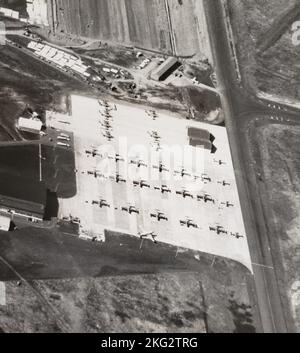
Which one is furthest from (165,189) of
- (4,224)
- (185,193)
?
(4,224)

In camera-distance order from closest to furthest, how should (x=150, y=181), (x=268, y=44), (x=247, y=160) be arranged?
1. (x=150, y=181)
2. (x=247, y=160)
3. (x=268, y=44)

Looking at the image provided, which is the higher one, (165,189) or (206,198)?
(165,189)

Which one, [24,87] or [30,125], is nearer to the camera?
[30,125]

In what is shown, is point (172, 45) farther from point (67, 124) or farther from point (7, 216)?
point (7, 216)

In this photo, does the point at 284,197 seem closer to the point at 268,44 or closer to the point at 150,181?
the point at 150,181

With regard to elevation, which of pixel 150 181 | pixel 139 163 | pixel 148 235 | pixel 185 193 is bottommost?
pixel 148 235
